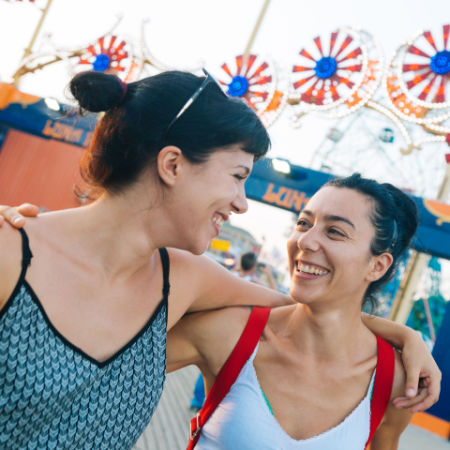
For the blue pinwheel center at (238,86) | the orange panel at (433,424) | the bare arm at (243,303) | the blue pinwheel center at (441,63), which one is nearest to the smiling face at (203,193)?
the bare arm at (243,303)

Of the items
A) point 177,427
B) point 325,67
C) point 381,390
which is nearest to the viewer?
point 381,390

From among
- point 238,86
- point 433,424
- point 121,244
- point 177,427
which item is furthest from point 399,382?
point 238,86

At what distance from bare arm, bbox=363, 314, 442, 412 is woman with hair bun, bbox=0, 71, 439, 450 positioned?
0.12 feet

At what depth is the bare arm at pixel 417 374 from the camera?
1.40m

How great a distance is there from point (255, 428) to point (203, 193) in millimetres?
778

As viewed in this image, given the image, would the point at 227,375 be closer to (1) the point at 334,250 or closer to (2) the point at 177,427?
(1) the point at 334,250

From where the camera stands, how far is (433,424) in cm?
520

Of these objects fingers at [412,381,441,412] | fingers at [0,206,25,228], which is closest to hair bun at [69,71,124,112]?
fingers at [0,206,25,228]

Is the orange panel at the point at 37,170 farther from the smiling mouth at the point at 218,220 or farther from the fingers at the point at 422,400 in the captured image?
the fingers at the point at 422,400

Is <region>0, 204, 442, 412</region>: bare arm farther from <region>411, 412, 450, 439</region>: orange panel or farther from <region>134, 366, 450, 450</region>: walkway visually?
<region>411, 412, 450, 439</region>: orange panel

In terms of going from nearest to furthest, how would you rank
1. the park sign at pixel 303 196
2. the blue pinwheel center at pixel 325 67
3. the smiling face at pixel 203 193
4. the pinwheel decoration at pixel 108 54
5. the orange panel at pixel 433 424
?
1. the smiling face at pixel 203 193
2. the orange panel at pixel 433 424
3. the park sign at pixel 303 196
4. the blue pinwheel center at pixel 325 67
5. the pinwheel decoration at pixel 108 54

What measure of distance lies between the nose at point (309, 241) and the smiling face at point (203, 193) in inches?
15.4

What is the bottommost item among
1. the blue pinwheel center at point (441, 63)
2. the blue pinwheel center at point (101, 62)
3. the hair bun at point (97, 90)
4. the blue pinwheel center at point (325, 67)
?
the hair bun at point (97, 90)

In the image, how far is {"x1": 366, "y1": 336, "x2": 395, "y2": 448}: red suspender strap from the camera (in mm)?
1450
